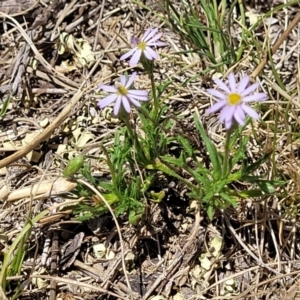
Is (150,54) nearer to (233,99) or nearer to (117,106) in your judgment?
(117,106)

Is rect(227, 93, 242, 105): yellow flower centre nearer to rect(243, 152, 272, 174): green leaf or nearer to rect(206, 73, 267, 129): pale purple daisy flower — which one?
rect(206, 73, 267, 129): pale purple daisy flower

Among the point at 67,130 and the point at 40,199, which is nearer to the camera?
the point at 40,199

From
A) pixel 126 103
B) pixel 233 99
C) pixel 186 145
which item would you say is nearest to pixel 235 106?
pixel 233 99

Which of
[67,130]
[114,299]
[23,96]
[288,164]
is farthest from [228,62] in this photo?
[114,299]

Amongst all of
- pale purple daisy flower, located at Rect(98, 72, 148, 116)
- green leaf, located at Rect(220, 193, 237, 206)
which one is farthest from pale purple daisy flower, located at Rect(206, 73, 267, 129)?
green leaf, located at Rect(220, 193, 237, 206)

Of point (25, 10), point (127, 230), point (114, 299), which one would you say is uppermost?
point (25, 10)

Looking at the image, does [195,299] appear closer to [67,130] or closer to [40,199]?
[40,199]

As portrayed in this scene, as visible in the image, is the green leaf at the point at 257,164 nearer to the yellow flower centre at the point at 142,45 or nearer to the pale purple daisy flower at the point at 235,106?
the pale purple daisy flower at the point at 235,106

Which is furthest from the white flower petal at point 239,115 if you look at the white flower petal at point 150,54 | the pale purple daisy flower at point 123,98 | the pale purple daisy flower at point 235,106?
the white flower petal at point 150,54

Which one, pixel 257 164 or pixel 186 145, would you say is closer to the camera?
pixel 257 164
